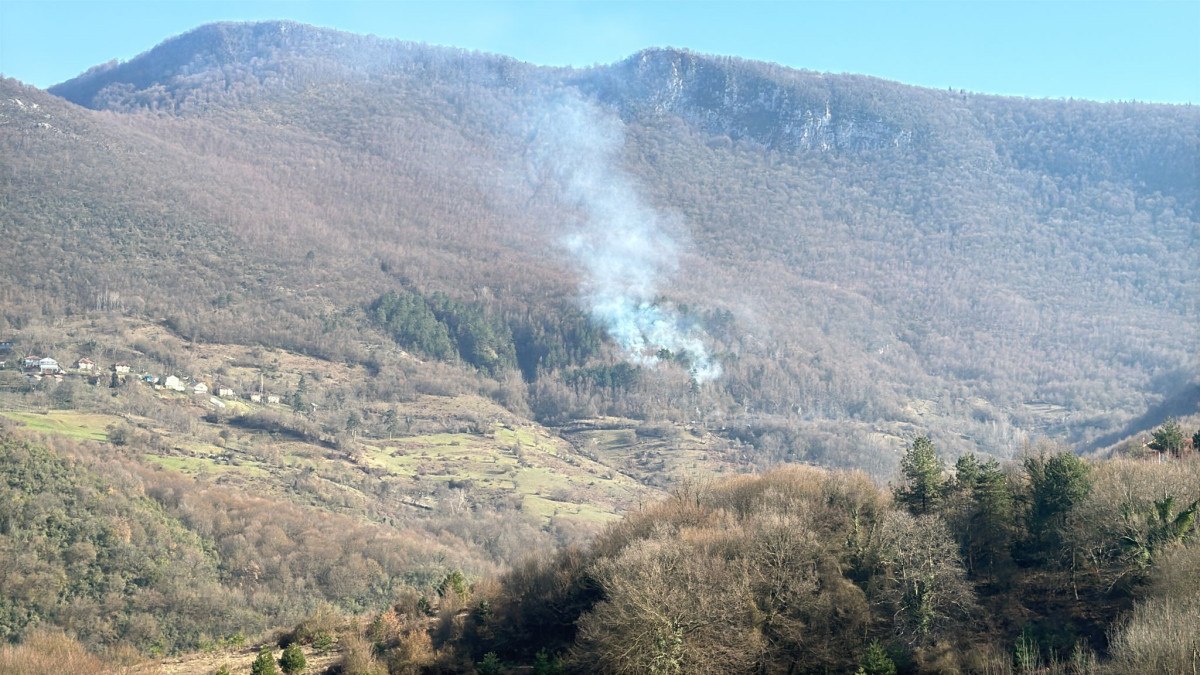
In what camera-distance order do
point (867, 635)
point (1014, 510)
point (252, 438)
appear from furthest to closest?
point (252, 438)
point (1014, 510)
point (867, 635)

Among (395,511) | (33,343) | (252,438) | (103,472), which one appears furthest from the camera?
(33,343)

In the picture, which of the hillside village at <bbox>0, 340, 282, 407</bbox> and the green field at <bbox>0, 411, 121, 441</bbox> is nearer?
the green field at <bbox>0, 411, 121, 441</bbox>

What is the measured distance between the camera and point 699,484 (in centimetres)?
8300

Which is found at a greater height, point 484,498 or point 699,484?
point 699,484

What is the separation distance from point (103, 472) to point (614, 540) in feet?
255

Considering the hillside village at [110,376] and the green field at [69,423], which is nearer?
the green field at [69,423]

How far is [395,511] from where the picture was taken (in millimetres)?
157500

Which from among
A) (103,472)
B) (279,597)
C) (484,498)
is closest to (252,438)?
(484,498)

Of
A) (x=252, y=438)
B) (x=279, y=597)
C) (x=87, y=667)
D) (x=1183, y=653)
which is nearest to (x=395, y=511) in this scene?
(x=252, y=438)

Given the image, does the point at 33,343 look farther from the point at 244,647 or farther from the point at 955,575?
the point at 955,575

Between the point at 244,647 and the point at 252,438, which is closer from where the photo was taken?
the point at 244,647

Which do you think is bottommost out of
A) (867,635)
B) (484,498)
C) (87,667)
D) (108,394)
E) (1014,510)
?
(484,498)

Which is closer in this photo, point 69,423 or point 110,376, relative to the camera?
point 69,423

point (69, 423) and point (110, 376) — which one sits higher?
point (69, 423)
